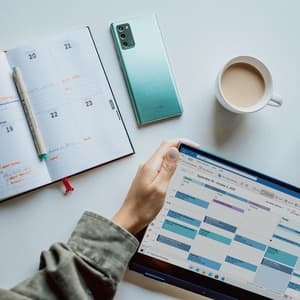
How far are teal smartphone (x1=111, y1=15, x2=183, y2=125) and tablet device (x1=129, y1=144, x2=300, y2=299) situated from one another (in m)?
0.10

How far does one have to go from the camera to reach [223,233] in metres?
0.83

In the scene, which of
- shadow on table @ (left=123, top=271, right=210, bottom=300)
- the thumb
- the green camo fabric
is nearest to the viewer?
the green camo fabric

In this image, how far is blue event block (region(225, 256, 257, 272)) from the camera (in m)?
0.83

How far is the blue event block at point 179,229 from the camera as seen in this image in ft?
2.69

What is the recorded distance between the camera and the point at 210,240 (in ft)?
2.72

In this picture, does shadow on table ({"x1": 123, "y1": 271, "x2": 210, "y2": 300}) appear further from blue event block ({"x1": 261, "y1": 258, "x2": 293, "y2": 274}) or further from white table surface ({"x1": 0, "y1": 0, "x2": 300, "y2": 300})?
blue event block ({"x1": 261, "y1": 258, "x2": 293, "y2": 274})

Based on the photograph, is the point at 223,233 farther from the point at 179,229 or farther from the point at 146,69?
the point at 146,69

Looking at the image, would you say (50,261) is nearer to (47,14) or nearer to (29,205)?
(29,205)

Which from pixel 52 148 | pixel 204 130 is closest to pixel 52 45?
pixel 52 148

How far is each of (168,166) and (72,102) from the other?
20cm

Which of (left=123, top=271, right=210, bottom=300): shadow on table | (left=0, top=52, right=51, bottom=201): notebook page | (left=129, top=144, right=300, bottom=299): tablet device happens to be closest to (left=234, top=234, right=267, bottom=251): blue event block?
(left=129, top=144, right=300, bottom=299): tablet device

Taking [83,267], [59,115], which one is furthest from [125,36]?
[83,267]

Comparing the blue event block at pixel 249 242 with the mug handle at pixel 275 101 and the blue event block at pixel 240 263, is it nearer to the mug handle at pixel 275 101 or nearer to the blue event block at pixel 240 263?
the blue event block at pixel 240 263

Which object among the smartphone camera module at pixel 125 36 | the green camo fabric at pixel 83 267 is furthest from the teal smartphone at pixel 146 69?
the green camo fabric at pixel 83 267
